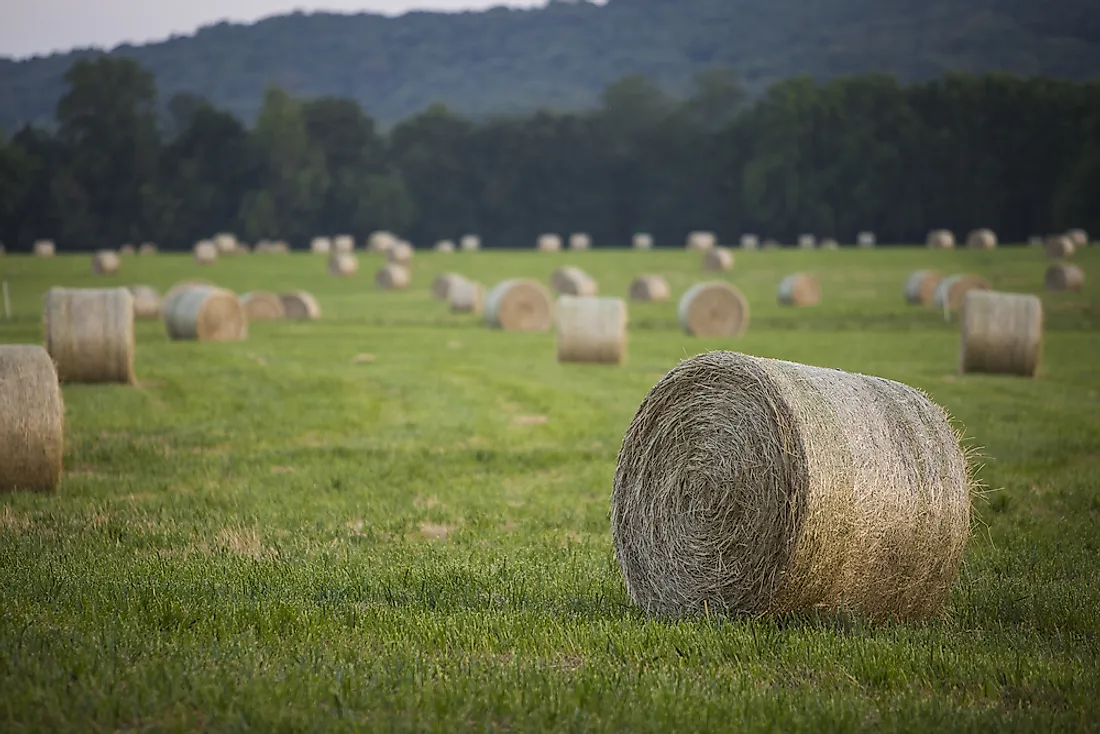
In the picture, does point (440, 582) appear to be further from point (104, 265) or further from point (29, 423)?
point (104, 265)

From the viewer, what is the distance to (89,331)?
67.0ft

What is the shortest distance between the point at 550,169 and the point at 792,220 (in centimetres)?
2090

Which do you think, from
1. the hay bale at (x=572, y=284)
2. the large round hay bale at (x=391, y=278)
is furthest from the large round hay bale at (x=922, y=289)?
the large round hay bale at (x=391, y=278)

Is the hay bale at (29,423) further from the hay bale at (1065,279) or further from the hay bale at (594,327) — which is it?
the hay bale at (1065,279)

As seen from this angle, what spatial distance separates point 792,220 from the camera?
88.1m

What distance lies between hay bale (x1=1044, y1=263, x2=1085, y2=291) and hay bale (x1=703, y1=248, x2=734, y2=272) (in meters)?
16.7

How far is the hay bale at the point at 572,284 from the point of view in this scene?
158 feet

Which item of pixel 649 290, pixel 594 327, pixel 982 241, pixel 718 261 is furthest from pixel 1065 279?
pixel 594 327

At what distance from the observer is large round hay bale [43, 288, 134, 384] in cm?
2038

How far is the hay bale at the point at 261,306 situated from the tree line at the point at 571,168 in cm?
4348

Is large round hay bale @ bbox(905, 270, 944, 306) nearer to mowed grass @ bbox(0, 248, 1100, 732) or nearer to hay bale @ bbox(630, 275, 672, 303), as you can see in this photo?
hay bale @ bbox(630, 275, 672, 303)

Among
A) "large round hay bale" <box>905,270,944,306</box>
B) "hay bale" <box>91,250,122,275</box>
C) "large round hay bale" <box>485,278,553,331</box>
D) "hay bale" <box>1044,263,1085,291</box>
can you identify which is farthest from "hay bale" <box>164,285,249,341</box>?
"hay bale" <box>91,250,122,275</box>

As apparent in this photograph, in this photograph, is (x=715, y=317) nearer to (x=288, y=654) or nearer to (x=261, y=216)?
(x=288, y=654)

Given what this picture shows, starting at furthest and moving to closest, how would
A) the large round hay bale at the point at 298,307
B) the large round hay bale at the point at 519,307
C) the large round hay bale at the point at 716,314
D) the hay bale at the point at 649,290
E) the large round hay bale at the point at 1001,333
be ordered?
the hay bale at the point at 649,290, the large round hay bale at the point at 298,307, the large round hay bale at the point at 519,307, the large round hay bale at the point at 716,314, the large round hay bale at the point at 1001,333
